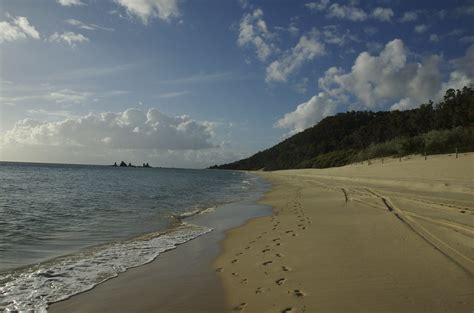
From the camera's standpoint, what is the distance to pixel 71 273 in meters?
8.18

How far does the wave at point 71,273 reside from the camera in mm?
6570

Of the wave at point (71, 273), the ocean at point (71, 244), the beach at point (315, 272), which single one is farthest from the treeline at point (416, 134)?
the wave at point (71, 273)

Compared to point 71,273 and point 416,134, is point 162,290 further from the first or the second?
point 416,134

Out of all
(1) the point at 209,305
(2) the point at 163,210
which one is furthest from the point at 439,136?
(1) the point at 209,305

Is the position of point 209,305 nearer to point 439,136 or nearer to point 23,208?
point 23,208

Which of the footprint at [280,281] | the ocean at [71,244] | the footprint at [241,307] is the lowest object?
the ocean at [71,244]

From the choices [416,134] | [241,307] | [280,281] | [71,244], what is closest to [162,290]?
[241,307]

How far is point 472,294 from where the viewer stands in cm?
518

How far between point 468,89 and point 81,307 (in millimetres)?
80076

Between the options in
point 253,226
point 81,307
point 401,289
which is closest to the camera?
point 401,289

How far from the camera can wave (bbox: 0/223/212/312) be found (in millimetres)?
6570

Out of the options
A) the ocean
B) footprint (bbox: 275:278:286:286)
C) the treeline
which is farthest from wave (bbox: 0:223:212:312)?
the treeline

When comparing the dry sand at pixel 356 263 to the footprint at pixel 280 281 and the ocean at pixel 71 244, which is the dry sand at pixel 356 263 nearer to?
the footprint at pixel 280 281

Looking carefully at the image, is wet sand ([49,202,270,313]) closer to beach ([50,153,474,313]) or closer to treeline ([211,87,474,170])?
beach ([50,153,474,313])
